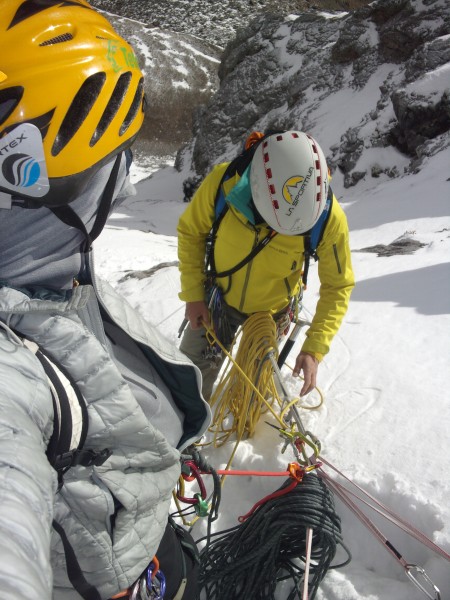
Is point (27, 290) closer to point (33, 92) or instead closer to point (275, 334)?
point (33, 92)

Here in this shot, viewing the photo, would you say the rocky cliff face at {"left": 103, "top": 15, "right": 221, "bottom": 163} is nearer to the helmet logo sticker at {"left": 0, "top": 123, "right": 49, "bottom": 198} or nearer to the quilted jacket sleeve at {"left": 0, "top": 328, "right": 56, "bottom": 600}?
the helmet logo sticker at {"left": 0, "top": 123, "right": 49, "bottom": 198}

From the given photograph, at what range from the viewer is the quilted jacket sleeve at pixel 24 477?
0.57 m

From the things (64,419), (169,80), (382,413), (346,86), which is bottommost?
(169,80)

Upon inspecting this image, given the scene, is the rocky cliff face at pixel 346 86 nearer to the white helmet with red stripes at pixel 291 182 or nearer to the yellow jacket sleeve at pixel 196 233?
the yellow jacket sleeve at pixel 196 233

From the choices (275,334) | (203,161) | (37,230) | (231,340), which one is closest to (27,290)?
(37,230)

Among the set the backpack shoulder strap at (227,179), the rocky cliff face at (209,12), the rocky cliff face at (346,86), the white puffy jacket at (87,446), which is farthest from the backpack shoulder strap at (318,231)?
the rocky cliff face at (209,12)

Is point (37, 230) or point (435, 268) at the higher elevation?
point (37, 230)

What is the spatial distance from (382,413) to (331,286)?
0.71 m

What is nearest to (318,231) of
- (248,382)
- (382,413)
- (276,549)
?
(248,382)

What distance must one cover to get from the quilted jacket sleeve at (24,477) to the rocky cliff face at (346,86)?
36.4 feet

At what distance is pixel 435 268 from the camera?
4492 mm

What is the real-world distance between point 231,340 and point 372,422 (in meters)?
0.92

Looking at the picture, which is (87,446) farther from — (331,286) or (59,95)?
(331,286)

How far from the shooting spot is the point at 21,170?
3.15ft
